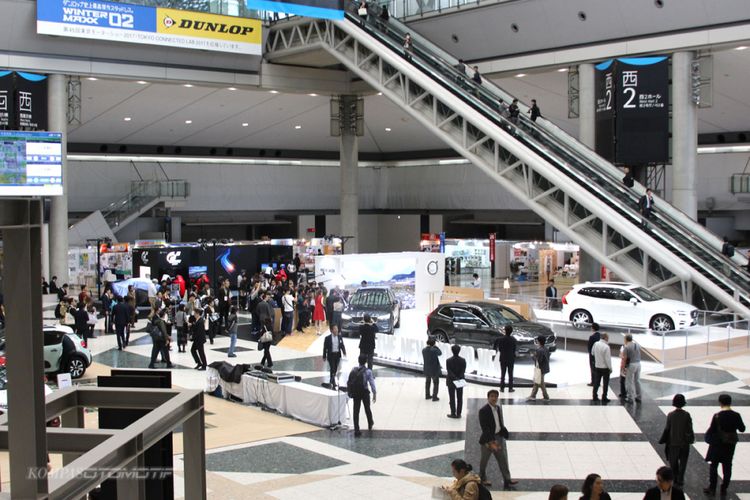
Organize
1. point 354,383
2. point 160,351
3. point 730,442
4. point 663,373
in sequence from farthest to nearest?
point 160,351, point 663,373, point 354,383, point 730,442

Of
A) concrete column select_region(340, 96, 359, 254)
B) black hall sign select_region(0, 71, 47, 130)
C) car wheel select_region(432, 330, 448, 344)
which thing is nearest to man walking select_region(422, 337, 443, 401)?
car wheel select_region(432, 330, 448, 344)

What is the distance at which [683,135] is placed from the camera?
2844cm

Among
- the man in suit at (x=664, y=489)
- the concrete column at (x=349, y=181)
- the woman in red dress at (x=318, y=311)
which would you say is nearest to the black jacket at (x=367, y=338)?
the woman in red dress at (x=318, y=311)

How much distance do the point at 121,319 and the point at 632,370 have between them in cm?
1232

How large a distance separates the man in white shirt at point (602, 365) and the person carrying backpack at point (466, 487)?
8247 millimetres

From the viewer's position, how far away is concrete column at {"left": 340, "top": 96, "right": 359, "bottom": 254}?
4125 centimetres

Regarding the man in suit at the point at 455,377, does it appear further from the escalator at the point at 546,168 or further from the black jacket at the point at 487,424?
the escalator at the point at 546,168

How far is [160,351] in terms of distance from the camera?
2100 centimetres

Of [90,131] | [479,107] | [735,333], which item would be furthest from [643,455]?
[90,131]

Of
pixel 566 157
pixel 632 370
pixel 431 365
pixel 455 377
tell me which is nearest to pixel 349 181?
pixel 566 157

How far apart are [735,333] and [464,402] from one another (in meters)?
8.21

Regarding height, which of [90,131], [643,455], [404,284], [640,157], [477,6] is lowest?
[643,455]

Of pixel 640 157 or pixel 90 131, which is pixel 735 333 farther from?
pixel 90 131

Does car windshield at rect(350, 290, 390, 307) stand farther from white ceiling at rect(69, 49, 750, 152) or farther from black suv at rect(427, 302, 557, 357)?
white ceiling at rect(69, 49, 750, 152)
